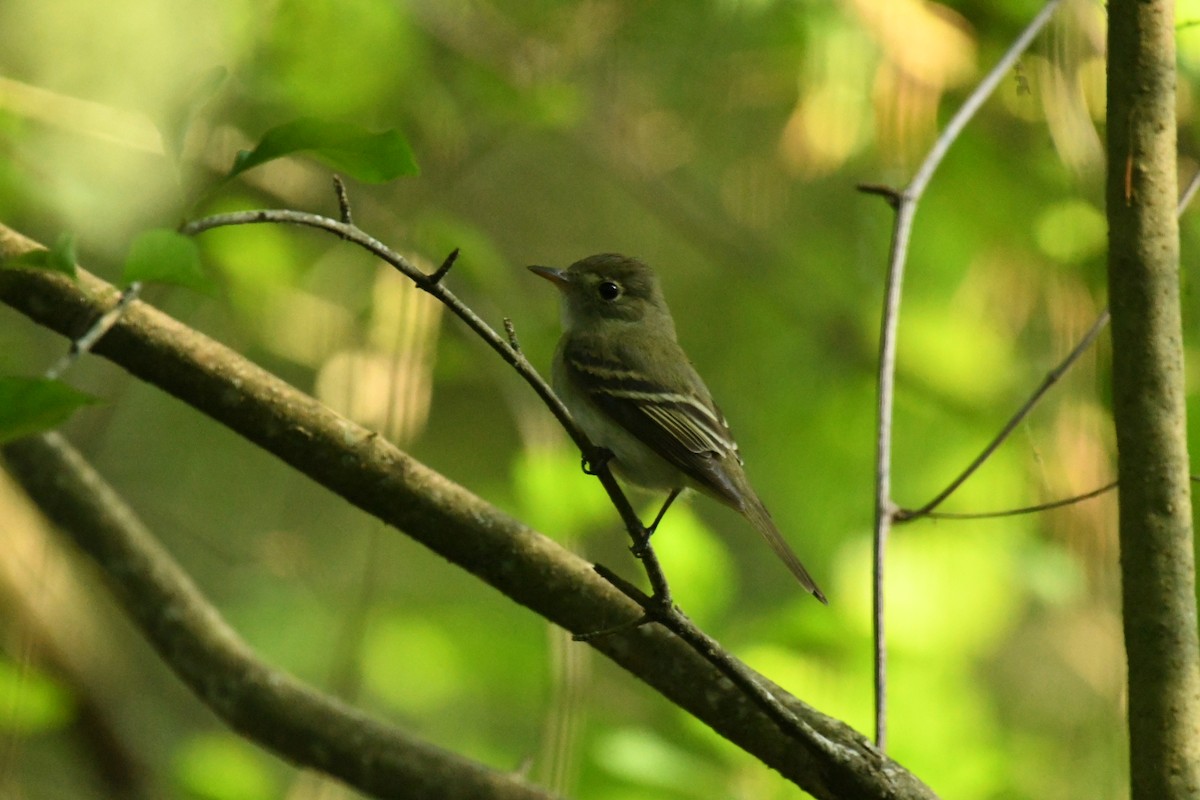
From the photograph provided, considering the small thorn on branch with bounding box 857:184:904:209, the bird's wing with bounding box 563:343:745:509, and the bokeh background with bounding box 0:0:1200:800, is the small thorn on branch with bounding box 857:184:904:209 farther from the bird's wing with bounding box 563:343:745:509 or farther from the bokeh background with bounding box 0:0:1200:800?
the bokeh background with bounding box 0:0:1200:800

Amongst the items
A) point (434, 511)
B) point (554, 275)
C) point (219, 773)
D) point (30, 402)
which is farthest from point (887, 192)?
point (219, 773)

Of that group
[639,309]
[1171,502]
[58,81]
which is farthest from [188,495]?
[1171,502]

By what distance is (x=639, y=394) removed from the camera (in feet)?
11.9

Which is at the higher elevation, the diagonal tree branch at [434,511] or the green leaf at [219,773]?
the diagonal tree branch at [434,511]

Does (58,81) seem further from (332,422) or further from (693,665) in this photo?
(693,665)

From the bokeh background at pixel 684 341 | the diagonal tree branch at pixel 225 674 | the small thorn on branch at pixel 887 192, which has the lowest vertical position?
the diagonal tree branch at pixel 225 674

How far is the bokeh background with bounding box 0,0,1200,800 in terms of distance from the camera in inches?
147

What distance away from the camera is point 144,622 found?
3.33 metres

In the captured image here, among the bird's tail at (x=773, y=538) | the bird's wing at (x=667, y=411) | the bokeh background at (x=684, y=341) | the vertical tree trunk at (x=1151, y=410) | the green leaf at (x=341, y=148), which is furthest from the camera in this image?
the bokeh background at (x=684, y=341)

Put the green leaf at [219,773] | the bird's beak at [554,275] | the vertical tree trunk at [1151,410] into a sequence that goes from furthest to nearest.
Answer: the bird's beak at [554,275], the green leaf at [219,773], the vertical tree trunk at [1151,410]

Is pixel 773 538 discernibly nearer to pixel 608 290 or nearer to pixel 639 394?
pixel 639 394

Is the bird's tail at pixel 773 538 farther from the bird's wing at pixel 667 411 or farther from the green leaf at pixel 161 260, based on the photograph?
the green leaf at pixel 161 260

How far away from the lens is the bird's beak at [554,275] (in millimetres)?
4020

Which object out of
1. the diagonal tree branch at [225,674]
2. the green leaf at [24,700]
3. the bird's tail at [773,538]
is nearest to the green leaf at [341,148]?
the bird's tail at [773,538]
